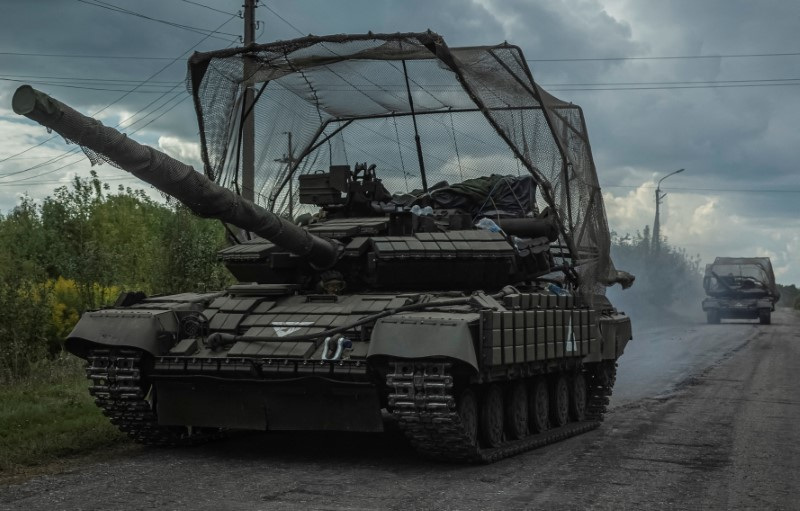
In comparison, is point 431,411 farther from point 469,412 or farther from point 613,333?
point 613,333

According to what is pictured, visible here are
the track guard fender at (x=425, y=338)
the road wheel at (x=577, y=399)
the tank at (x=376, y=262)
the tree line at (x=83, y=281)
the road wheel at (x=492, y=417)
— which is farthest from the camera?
the tree line at (x=83, y=281)

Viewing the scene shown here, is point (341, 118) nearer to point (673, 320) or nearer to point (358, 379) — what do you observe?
point (358, 379)

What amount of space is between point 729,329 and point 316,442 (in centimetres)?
3385

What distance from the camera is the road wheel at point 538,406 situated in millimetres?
14047

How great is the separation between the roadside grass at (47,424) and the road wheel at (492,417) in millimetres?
4290

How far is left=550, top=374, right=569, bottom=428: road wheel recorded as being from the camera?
14.9 m

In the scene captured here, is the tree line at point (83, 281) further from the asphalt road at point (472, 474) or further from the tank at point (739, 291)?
the tank at point (739, 291)

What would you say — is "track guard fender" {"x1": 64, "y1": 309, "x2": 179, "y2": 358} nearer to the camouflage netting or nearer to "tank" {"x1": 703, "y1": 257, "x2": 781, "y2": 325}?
the camouflage netting

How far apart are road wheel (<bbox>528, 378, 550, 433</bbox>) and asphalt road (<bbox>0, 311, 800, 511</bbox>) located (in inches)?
17.0

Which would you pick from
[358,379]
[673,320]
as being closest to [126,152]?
[358,379]

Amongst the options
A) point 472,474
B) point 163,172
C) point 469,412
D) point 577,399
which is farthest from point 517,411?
point 163,172

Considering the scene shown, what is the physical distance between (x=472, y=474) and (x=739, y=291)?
131 ft

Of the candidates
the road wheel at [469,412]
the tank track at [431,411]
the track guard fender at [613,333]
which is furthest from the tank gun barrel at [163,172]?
the track guard fender at [613,333]

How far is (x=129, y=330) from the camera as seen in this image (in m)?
12.0
